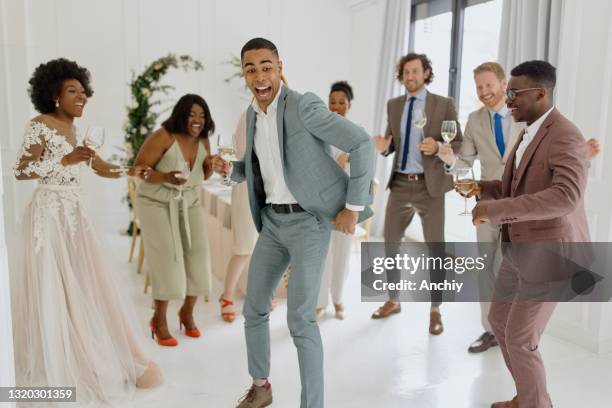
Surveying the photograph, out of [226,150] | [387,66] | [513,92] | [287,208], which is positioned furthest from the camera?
[387,66]

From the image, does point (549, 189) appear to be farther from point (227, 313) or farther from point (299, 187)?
point (227, 313)

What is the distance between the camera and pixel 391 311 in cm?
431

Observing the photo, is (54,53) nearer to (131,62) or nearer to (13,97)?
(131,62)

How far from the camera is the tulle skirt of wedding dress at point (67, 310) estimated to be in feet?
8.97

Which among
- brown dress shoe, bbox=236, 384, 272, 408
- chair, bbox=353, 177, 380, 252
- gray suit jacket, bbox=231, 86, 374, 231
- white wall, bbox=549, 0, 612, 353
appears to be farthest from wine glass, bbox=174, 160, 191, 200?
white wall, bbox=549, 0, 612, 353

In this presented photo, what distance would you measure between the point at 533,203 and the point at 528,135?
0.43 meters

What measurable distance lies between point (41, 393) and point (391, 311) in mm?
2553

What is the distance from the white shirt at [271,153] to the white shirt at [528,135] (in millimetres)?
1060

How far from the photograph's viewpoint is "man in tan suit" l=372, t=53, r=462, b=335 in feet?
12.6

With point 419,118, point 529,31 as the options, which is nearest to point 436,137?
point 419,118

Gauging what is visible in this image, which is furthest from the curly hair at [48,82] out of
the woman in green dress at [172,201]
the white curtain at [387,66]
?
the white curtain at [387,66]

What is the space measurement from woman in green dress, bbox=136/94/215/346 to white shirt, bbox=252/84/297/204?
895mm

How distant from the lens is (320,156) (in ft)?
8.22

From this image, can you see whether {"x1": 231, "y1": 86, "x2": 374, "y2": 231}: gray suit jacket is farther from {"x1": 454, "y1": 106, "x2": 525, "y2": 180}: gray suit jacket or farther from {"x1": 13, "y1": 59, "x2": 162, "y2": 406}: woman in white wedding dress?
{"x1": 454, "y1": 106, "x2": 525, "y2": 180}: gray suit jacket
